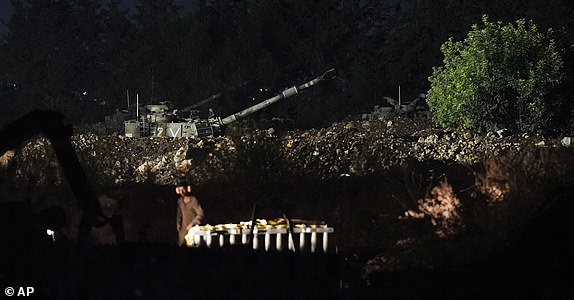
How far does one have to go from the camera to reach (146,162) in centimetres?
4512

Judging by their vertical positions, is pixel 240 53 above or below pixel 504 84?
above

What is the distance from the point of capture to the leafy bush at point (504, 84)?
156ft

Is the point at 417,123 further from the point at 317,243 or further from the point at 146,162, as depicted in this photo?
the point at 317,243

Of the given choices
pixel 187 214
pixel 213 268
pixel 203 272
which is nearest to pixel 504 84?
pixel 187 214

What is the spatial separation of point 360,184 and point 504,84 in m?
20.1

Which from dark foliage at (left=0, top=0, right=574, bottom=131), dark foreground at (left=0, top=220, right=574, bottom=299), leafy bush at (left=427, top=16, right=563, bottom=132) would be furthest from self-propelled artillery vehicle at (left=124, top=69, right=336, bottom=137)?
dark foreground at (left=0, top=220, right=574, bottom=299)

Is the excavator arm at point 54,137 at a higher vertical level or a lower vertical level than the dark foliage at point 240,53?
lower

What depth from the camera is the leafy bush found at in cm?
4766

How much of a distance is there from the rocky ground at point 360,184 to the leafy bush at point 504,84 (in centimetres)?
122

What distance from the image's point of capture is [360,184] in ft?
98.4

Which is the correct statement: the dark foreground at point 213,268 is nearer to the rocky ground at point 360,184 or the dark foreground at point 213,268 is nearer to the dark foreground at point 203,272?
the dark foreground at point 203,272

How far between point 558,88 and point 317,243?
36478 millimetres

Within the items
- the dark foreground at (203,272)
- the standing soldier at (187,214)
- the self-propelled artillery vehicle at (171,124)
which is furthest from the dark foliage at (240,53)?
the dark foreground at (203,272)

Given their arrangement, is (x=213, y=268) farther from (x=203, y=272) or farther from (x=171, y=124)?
(x=171, y=124)
